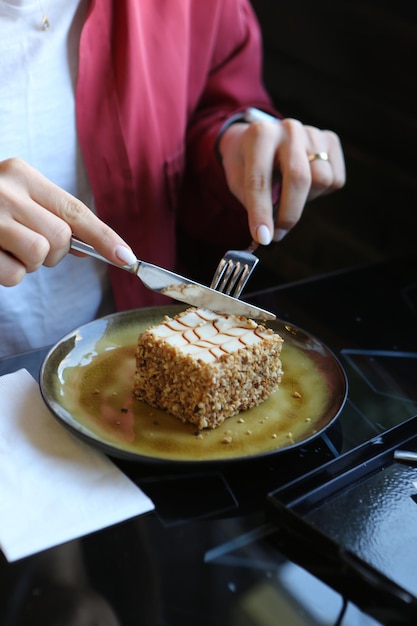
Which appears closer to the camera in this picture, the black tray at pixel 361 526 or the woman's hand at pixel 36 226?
the black tray at pixel 361 526

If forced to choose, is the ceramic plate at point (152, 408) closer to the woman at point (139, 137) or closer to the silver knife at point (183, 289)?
the silver knife at point (183, 289)

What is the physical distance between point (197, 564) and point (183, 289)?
0.36 meters

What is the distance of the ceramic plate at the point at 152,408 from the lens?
79 centimetres

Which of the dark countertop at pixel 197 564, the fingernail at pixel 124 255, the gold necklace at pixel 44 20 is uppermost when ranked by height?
the gold necklace at pixel 44 20

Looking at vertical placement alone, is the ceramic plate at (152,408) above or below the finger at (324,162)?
below

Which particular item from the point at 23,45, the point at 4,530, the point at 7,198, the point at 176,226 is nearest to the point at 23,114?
the point at 23,45

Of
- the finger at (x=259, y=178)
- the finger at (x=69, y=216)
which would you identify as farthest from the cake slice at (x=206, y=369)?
the finger at (x=259, y=178)

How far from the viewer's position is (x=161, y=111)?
1.31 meters

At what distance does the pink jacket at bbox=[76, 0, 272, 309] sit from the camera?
3.91ft

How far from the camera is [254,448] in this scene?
801 millimetres

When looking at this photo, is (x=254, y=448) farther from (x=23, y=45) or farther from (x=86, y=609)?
(x=23, y=45)

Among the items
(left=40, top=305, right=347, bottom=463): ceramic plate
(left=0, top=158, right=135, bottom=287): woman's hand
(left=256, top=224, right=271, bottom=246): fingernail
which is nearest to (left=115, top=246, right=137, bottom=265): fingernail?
(left=0, top=158, right=135, bottom=287): woman's hand

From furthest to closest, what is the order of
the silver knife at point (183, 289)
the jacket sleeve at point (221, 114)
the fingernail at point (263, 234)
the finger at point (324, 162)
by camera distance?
the jacket sleeve at point (221, 114) < the finger at point (324, 162) < the fingernail at point (263, 234) < the silver knife at point (183, 289)

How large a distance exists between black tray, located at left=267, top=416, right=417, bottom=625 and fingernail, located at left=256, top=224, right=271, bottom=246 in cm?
35
